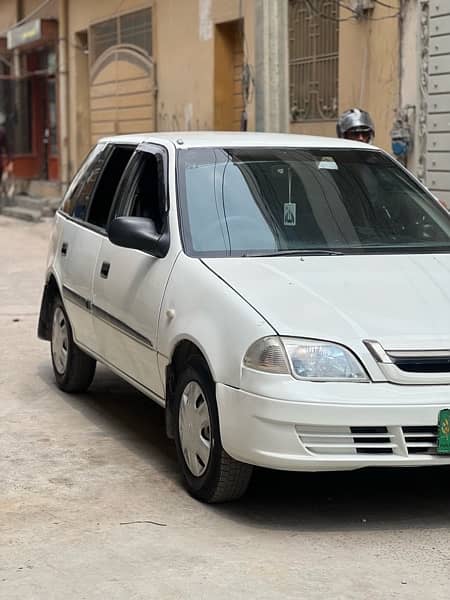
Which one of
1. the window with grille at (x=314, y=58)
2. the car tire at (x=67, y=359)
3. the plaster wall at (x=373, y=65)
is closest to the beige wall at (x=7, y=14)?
the window with grille at (x=314, y=58)

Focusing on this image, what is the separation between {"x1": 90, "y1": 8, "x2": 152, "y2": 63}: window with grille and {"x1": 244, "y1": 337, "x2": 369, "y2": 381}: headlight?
1585 centimetres

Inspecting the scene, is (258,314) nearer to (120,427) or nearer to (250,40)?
(120,427)

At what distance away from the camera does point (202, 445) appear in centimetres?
535

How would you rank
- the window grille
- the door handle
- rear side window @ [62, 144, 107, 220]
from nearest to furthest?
1. the door handle
2. rear side window @ [62, 144, 107, 220]
3. the window grille

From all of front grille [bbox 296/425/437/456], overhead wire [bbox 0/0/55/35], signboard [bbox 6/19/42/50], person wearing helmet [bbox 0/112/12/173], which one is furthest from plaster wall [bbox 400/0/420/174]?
person wearing helmet [bbox 0/112/12/173]

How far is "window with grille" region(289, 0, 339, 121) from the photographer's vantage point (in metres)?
14.2

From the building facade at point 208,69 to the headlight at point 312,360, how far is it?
623 centimetres

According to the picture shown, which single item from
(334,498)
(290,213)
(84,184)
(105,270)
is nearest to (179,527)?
(334,498)

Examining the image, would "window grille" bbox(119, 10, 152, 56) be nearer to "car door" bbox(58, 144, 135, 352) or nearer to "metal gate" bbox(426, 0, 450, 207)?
"metal gate" bbox(426, 0, 450, 207)

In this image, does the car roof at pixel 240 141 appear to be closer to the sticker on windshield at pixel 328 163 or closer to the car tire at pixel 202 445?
the sticker on windshield at pixel 328 163

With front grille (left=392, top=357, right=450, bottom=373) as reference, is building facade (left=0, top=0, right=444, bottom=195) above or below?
above

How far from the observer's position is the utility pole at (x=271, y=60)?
425 inches

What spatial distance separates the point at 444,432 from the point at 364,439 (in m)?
0.33

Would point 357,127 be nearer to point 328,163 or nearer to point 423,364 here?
point 328,163
